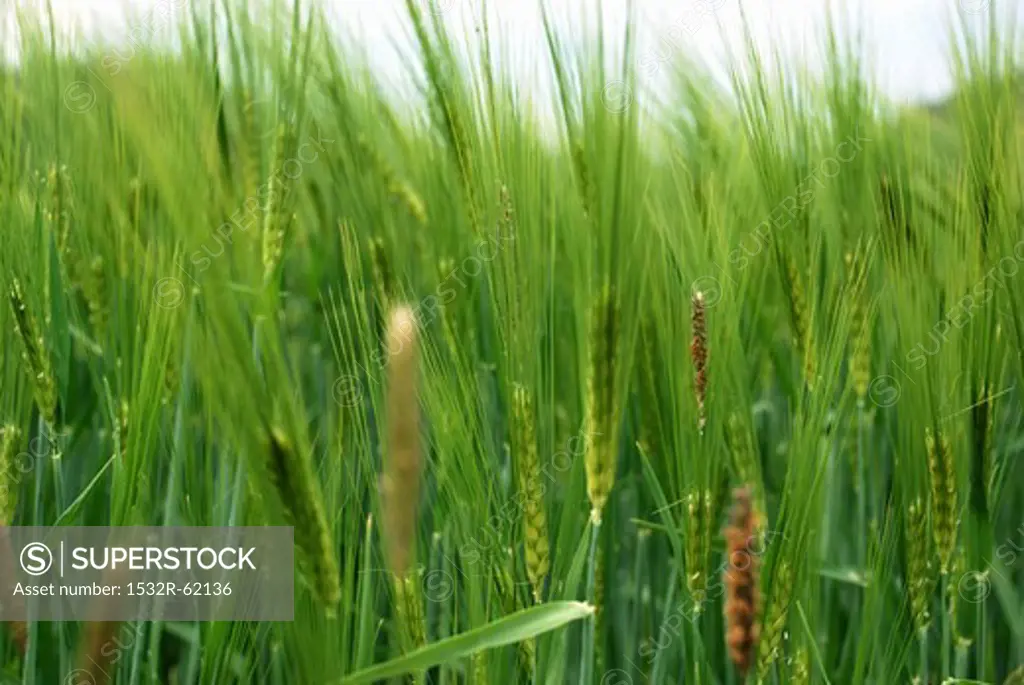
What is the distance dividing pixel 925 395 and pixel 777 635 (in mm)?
238

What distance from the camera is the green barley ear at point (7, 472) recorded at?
0.75 m

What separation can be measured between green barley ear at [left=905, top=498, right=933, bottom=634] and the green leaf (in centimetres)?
39

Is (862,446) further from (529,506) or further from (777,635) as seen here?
(529,506)

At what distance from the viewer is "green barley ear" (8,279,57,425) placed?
80 cm

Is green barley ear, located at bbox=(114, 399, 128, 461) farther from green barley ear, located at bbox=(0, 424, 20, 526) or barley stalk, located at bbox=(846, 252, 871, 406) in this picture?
barley stalk, located at bbox=(846, 252, 871, 406)

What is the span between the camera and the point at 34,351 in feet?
2.66

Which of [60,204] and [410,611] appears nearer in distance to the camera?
[410,611]

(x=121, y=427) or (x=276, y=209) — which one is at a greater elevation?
(x=276, y=209)

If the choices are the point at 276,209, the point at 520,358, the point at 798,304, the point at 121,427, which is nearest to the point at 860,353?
the point at 798,304

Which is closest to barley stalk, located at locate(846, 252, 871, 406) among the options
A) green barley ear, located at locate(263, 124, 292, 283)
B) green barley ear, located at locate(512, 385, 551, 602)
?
green barley ear, located at locate(512, 385, 551, 602)

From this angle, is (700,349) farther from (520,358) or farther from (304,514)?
(304,514)

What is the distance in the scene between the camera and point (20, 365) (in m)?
0.83

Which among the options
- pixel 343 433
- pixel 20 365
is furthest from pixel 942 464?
pixel 20 365

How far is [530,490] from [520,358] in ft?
0.28
